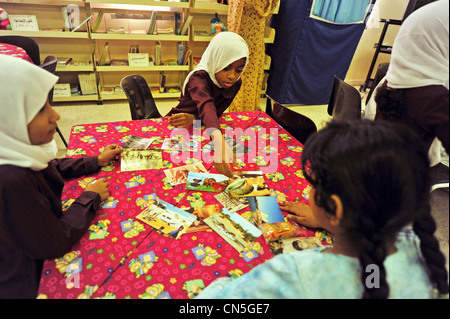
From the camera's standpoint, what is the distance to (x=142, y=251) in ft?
2.80

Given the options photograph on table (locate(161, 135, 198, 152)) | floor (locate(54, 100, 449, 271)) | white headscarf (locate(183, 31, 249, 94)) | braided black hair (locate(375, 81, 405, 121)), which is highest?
braided black hair (locate(375, 81, 405, 121))

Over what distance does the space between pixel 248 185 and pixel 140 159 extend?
1.88 ft

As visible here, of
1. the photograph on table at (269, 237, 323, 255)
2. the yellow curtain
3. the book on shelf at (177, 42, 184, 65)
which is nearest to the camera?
the photograph on table at (269, 237, 323, 255)

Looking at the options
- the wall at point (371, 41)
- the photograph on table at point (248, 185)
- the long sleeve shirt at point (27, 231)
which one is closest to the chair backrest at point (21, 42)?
the long sleeve shirt at point (27, 231)

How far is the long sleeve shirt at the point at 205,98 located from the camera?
1590 mm

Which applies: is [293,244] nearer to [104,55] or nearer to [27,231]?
[27,231]

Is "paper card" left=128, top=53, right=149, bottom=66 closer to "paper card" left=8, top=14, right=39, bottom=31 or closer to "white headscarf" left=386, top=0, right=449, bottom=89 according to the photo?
"paper card" left=8, top=14, right=39, bottom=31

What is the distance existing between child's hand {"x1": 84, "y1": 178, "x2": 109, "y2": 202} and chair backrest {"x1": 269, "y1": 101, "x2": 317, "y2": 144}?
45.4 inches

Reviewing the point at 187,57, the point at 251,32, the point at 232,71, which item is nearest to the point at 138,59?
the point at 187,57

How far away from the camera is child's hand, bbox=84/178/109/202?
1.03 m

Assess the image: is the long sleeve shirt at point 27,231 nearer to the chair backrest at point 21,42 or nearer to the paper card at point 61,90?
the chair backrest at point 21,42

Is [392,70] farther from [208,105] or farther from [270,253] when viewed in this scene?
[208,105]

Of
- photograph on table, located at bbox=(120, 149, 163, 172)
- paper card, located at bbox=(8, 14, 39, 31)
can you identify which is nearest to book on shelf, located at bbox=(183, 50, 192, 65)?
paper card, located at bbox=(8, 14, 39, 31)

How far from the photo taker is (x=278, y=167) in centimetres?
137
